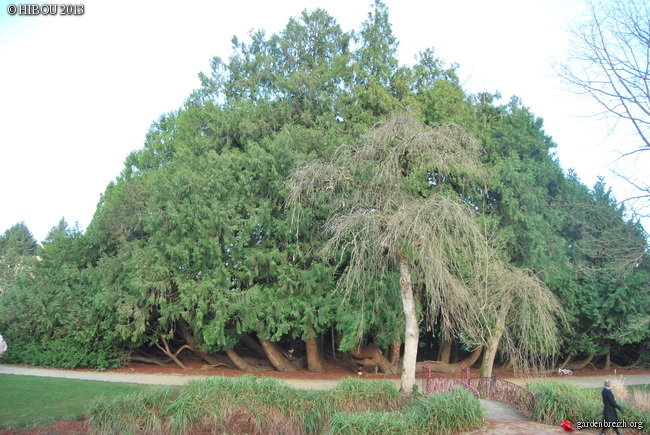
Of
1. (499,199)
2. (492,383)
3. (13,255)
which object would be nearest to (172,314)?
(492,383)

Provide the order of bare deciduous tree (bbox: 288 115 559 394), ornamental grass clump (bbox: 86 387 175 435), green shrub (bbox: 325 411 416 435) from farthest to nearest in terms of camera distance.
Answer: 1. bare deciduous tree (bbox: 288 115 559 394)
2. ornamental grass clump (bbox: 86 387 175 435)
3. green shrub (bbox: 325 411 416 435)

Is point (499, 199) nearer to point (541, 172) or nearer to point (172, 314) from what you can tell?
point (541, 172)

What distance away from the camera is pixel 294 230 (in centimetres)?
1516

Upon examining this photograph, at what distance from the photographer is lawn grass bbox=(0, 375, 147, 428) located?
29.0ft

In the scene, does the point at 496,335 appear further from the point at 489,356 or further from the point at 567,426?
the point at 567,426

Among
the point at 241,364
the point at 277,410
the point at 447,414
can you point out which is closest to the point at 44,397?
the point at 277,410

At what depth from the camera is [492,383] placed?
1224 centimetres

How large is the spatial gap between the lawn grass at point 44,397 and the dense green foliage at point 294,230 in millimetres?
3136

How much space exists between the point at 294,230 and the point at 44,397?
8411 millimetres

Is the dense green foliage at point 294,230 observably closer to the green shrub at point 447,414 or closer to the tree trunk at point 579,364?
the tree trunk at point 579,364

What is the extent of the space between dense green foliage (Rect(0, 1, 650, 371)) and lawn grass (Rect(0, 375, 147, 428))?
3.14m

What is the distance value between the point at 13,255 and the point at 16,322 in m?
29.4

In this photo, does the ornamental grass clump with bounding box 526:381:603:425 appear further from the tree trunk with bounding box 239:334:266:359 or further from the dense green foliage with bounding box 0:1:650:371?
the tree trunk with bounding box 239:334:266:359

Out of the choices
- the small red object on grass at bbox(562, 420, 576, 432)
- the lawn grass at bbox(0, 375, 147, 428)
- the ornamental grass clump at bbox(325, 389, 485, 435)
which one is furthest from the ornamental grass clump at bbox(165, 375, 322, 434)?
the small red object on grass at bbox(562, 420, 576, 432)
